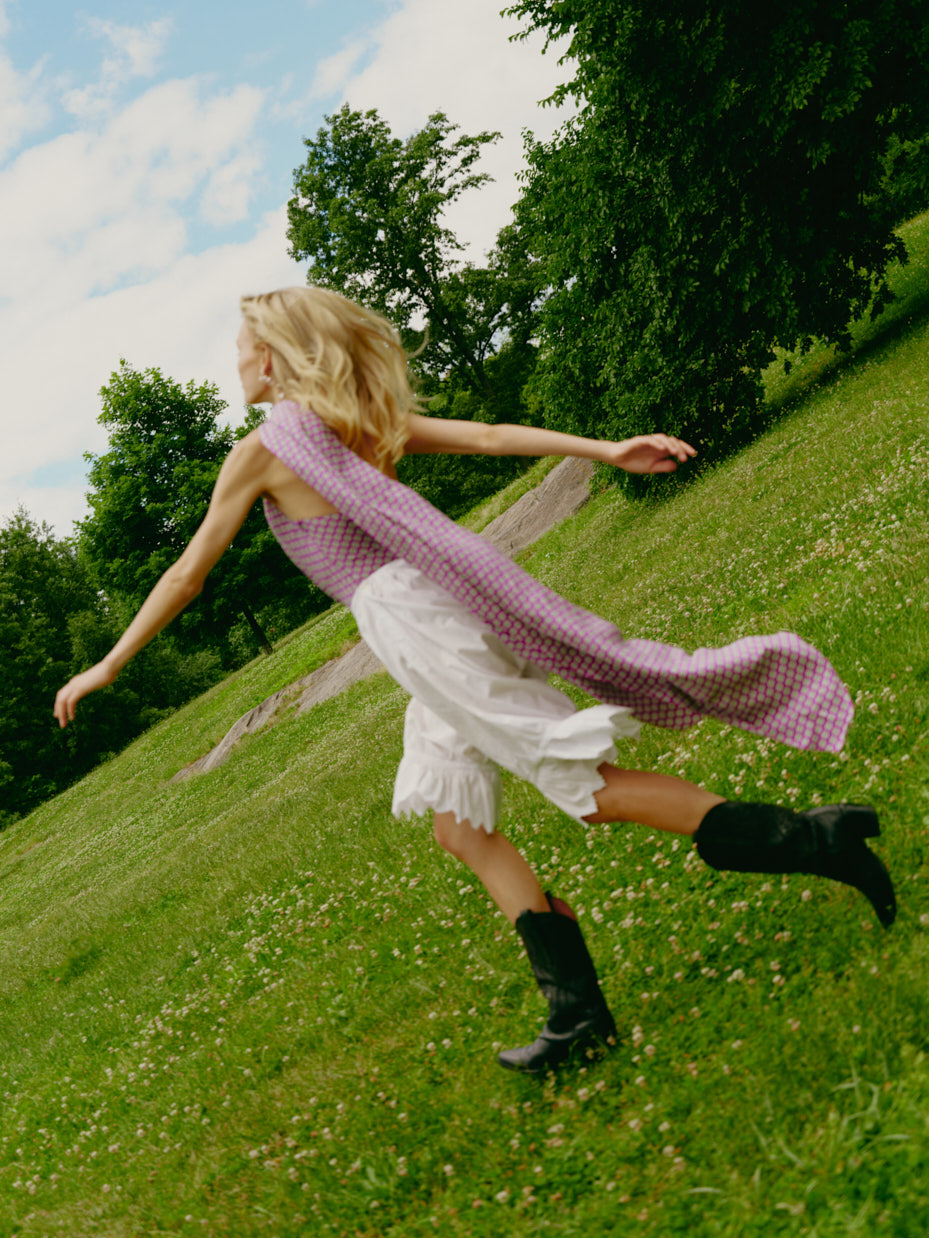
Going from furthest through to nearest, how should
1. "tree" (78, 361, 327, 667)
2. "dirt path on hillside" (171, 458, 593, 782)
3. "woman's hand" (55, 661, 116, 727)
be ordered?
1. "tree" (78, 361, 327, 667)
2. "dirt path on hillside" (171, 458, 593, 782)
3. "woman's hand" (55, 661, 116, 727)

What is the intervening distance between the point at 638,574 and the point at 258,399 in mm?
11423

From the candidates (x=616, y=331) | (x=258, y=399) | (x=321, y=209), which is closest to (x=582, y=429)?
(x=616, y=331)

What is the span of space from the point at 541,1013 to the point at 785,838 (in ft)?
5.96

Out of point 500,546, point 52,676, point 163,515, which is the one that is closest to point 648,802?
point 500,546

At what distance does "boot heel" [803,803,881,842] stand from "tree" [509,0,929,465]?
1548 cm

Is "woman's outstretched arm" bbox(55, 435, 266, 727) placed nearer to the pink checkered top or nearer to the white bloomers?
the pink checkered top

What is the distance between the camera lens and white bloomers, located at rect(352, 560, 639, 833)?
11.5ft

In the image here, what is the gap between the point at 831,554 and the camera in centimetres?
932

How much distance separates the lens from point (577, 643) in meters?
3.56

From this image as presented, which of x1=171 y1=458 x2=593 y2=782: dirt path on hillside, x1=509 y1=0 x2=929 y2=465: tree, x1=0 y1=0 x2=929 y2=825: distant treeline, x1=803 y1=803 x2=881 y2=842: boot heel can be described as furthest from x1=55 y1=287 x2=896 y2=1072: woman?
x1=171 y1=458 x2=593 y2=782: dirt path on hillside

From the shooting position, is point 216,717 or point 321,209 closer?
point 216,717

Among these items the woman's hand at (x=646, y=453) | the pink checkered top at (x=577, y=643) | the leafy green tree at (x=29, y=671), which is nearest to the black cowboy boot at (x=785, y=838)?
the pink checkered top at (x=577, y=643)

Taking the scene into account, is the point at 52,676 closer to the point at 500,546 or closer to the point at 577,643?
the point at 500,546

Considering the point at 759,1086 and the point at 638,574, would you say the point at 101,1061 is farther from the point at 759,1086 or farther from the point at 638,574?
the point at 638,574
